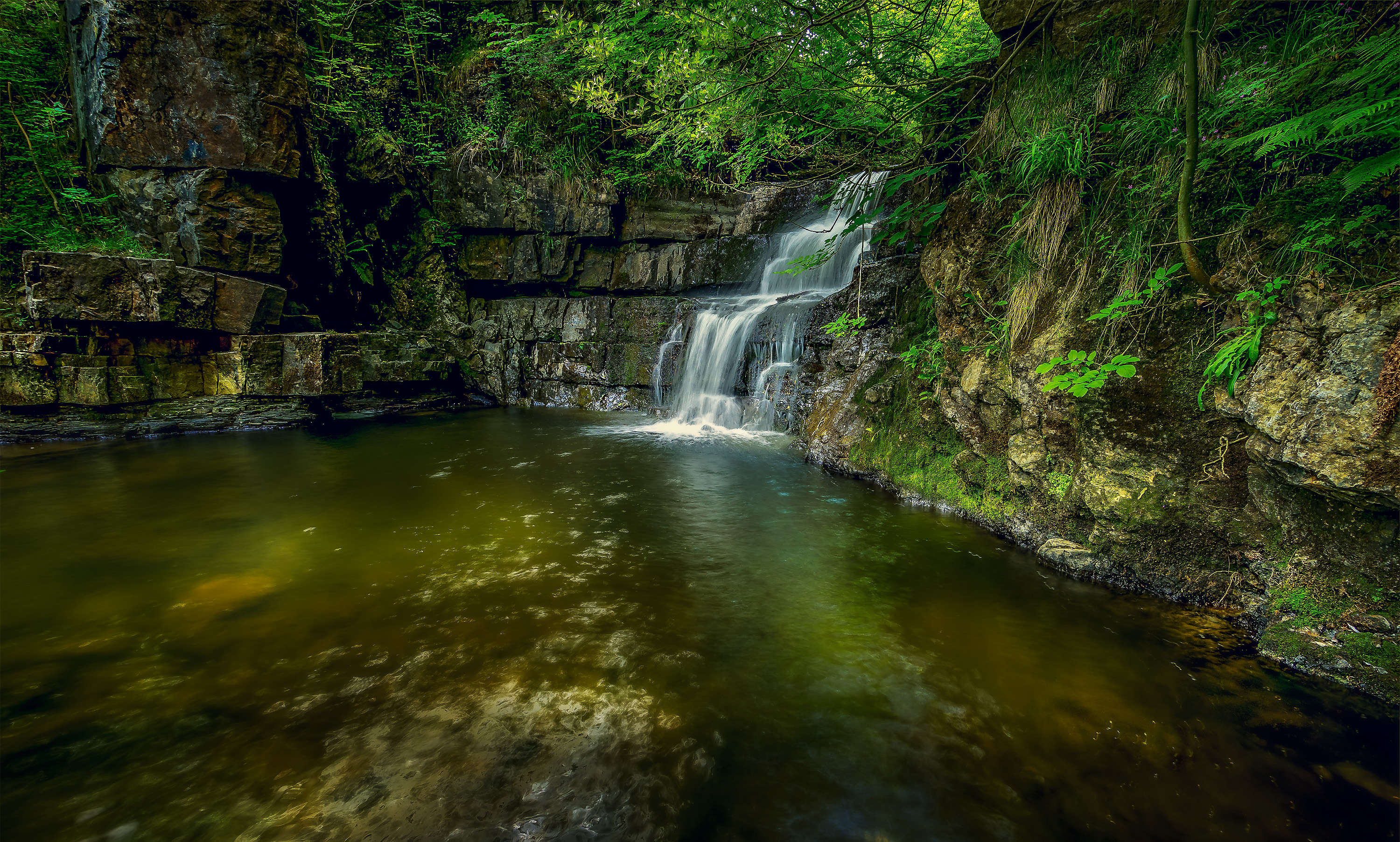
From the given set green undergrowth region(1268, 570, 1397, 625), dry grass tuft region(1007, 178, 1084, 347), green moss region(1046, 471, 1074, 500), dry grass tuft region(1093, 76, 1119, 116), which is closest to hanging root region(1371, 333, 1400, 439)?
green undergrowth region(1268, 570, 1397, 625)

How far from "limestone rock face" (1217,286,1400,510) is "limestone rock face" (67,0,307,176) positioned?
1283 cm

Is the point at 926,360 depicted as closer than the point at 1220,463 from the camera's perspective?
No

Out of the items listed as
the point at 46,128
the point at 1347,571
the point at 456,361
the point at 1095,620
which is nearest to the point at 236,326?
the point at 456,361

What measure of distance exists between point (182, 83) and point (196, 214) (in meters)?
2.13

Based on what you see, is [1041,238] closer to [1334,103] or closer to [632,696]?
[1334,103]

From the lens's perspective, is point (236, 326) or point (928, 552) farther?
point (236, 326)

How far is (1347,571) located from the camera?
2.56 metres

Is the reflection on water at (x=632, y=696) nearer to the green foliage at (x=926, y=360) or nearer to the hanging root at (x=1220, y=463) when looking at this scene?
the hanging root at (x=1220, y=463)

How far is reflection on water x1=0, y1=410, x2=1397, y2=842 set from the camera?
6.30 feet

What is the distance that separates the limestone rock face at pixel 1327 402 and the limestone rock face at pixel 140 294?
1231 cm

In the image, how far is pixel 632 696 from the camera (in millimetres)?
2506

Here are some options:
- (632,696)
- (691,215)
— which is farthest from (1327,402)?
(691,215)

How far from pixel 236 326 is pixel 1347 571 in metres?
12.8

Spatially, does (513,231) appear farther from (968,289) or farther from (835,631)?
(835,631)
